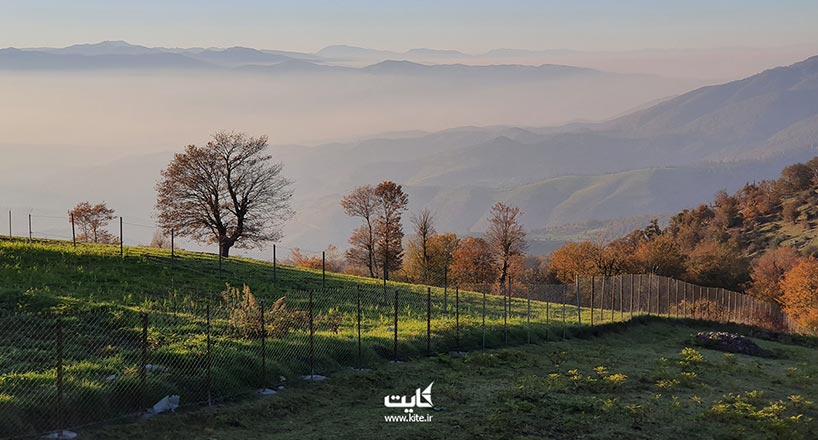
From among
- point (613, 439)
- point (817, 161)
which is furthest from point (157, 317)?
point (817, 161)

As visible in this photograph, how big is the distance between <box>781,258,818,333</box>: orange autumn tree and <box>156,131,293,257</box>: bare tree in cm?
5788

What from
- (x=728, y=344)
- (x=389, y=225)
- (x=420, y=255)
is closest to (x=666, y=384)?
(x=728, y=344)

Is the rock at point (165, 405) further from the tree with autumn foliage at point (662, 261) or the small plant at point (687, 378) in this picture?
the tree with autumn foliage at point (662, 261)

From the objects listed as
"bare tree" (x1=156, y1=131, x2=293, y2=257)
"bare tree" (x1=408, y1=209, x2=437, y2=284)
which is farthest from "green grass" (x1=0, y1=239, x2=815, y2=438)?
"bare tree" (x1=408, y1=209, x2=437, y2=284)

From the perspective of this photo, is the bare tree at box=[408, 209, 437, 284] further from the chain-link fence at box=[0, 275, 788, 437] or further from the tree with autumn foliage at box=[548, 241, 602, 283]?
the chain-link fence at box=[0, 275, 788, 437]

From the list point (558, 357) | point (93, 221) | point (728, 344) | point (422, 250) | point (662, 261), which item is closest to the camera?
point (558, 357)

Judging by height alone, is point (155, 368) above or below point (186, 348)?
below

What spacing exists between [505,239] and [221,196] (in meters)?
47.6

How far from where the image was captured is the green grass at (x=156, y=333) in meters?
15.9

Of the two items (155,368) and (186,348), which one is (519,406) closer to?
(186,348)

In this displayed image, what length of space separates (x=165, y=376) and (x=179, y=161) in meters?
49.3

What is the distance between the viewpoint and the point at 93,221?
103875 mm

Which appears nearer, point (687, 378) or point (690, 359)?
point (687, 378)

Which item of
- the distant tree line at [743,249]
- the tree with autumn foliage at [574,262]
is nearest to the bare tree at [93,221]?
the tree with autumn foliage at [574,262]
